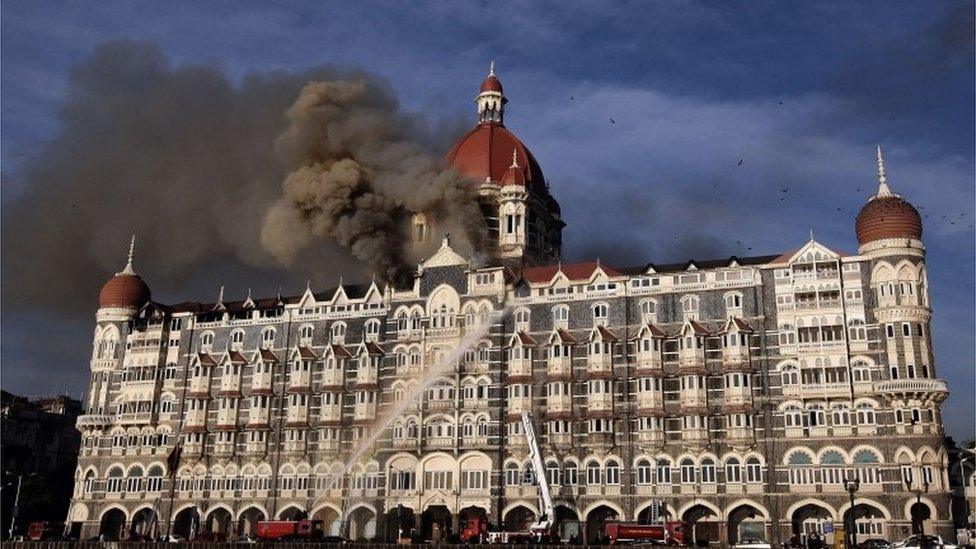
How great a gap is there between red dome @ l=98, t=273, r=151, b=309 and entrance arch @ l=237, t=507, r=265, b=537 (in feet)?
93.7

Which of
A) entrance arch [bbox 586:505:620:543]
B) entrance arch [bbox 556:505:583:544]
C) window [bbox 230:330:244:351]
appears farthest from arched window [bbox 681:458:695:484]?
window [bbox 230:330:244:351]

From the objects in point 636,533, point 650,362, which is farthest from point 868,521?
point 650,362

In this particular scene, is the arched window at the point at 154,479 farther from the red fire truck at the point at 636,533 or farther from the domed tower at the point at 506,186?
the red fire truck at the point at 636,533

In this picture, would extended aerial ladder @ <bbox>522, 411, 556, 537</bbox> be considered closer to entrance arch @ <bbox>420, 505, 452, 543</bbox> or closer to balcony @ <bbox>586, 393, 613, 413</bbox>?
balcony @ <bbox>586, 393, 613, 413</bbox>

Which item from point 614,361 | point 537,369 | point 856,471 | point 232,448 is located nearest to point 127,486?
point 232,448

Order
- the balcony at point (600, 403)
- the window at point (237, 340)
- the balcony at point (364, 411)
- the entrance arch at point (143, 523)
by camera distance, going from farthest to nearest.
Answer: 1. the window at point (237, 340)
2. the entrance arch at point (143, 523)
3. the balcony at point (364, 411)
4. the balcony at point (600, 403)

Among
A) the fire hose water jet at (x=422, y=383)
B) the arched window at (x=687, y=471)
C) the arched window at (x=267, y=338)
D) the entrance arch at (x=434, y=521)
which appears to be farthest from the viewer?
the arched window at (x=267, y=338)

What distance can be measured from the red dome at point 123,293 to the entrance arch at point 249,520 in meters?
28.6

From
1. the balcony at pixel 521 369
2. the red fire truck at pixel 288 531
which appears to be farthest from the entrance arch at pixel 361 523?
the balcony at pixel 521 369

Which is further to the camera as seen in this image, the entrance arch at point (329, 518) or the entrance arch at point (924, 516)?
the entrance arch at point (329, 518)

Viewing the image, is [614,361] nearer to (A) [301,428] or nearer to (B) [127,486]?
(A) [301,428]

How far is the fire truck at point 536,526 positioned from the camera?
73125mm

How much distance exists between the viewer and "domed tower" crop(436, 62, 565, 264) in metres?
107

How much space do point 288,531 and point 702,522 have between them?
3516 centimetres
